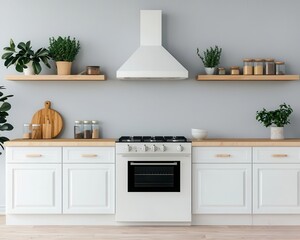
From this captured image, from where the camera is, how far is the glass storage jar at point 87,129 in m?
5.16

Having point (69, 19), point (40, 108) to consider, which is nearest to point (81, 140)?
point (40, 108)

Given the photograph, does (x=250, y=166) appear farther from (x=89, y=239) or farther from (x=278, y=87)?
(x=89, y=239)

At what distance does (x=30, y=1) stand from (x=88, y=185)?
87.7 inches

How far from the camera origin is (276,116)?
5.01m

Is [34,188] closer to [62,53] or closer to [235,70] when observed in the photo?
[62,53]

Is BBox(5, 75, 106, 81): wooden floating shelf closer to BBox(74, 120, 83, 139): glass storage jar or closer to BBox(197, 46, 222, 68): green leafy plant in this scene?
BBox(74, 120, 83, 139): glass storage jar

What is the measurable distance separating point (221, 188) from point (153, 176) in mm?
707

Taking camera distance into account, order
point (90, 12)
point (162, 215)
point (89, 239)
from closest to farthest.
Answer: point (89, 239) → point (162, 215) → point (90, 12)

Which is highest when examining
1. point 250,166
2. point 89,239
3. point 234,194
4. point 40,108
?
point 40,108

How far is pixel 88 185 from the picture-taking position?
4695 millimetres

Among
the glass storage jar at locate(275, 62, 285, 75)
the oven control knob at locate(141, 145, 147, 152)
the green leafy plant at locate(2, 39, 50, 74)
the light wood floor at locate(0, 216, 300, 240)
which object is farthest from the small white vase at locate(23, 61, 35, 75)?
the glass storage jar at locate(275, 62, 285, 75)

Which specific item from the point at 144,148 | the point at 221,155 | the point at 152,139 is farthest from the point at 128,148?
the point at 221,155

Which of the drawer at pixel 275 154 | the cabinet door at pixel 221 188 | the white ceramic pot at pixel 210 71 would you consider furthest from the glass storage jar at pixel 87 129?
the drawer at pixel 275 154

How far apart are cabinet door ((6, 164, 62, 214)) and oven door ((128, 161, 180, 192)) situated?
0.76 meters
